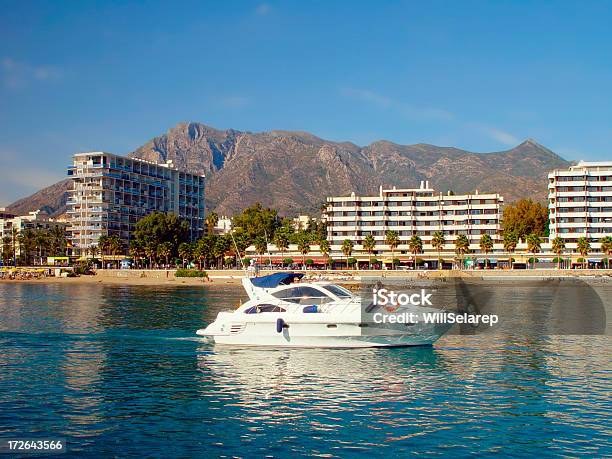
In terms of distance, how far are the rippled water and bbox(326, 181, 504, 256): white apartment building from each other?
429 feet

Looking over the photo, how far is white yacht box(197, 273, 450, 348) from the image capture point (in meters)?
36.7

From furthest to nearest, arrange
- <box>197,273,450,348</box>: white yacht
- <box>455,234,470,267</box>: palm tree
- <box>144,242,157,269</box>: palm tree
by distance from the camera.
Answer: <box>144,242,157,269</box>: palm tree, <box>455,234,470,267</box>: palm tree, <box>197,273,450,348</box>: white yacht

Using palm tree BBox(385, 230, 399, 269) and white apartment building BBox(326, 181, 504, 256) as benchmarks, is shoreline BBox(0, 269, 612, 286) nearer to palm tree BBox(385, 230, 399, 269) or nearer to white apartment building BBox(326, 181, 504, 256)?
palm tree BBox(385, 230, 399, 269)

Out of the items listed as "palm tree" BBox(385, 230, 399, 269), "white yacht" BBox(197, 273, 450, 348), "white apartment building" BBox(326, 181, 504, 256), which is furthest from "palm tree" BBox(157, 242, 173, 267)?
"white yacht" BBox(197, 273, 450, 348)

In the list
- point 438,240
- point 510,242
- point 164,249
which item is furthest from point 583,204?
point 164,249

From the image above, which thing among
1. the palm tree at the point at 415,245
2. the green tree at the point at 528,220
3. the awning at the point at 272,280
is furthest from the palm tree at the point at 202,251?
the awning at the point at 272,280

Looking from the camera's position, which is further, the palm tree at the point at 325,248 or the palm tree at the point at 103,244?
the palm tree at the point at 103,244

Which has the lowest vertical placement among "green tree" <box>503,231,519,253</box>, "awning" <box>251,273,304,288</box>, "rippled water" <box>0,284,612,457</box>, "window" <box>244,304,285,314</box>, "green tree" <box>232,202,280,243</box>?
"rippled water" <box>0,284,612,457</box>

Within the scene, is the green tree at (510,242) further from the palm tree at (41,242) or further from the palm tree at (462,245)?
the palm tree at (41,242)

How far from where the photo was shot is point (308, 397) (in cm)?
2730

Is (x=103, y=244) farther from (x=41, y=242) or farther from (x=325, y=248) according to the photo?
(x=325, y=248)

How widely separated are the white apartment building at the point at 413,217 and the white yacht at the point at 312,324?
5201 inches

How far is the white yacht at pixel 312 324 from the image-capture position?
120 ft

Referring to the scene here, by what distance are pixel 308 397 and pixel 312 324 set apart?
31.7 ft
